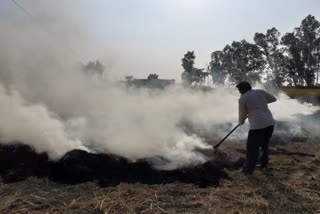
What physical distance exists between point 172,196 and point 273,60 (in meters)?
65.1

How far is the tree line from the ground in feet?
158

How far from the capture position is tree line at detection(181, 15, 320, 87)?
61125 mm

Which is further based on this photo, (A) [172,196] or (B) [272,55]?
(B) [272,55]

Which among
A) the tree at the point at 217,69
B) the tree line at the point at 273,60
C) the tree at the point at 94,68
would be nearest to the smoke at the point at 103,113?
the tree at the point at 94,68

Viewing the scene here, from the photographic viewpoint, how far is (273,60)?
67250 millimetres

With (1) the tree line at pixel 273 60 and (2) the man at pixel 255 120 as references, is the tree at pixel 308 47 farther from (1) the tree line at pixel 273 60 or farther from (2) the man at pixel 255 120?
(2) the man at pixel 255 120

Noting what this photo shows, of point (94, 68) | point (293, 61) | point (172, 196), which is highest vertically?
point (293, 61)

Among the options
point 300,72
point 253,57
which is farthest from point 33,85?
point 253,57

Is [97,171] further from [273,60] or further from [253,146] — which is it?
[273,60]

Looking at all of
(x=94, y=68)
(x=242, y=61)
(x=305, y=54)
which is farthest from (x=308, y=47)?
(x=94, y=68)

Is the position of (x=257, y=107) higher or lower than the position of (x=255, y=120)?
higher

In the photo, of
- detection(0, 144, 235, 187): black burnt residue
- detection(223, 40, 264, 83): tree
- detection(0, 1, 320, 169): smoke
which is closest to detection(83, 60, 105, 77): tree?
detection(0, 1, 320, 169): smoke

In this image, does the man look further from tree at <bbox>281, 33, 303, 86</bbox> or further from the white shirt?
tree at <bbox>281, 33, 303, 86</bbox>

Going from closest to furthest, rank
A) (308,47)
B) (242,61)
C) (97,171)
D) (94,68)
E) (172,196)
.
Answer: (172,196) < (97,171) < (94,68) < (308,47) < (242,61)
